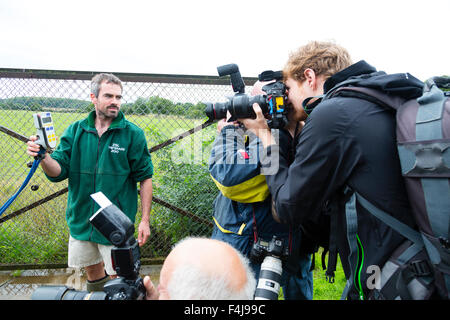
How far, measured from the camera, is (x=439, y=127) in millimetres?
959

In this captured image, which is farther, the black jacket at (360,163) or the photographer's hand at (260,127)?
the photographer's hand at (260,127)

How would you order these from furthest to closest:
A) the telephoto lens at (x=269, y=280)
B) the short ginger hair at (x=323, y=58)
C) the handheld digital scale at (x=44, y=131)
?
1. the handheld digital scale at (x=44, y=131)
2. the short ginger hair at (x=323, y=58)
3. the telephoto lens at (x=269, y=280)

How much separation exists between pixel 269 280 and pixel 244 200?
444 millimetres

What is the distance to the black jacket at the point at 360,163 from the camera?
1131 millimetres

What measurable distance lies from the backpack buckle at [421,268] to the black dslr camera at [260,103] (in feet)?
2.91

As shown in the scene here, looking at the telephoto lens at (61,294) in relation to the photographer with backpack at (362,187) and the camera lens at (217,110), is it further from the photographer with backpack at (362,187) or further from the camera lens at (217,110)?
the camera lens at (217,110)

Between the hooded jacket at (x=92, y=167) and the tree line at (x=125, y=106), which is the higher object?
the tree line at (x=125, y=106)

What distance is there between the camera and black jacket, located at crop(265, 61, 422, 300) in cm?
113

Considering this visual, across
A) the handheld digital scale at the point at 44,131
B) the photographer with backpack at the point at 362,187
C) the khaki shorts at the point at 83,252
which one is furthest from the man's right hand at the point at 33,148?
the photographer with backpack at the point at 362,187

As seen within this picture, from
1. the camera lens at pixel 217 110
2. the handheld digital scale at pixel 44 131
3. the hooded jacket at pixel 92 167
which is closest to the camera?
the camera lens at pixel 217 110

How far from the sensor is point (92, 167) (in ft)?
8.48

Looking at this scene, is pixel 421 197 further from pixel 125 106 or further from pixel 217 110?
pixel 125 106

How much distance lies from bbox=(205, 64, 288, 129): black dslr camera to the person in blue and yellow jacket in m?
0.10

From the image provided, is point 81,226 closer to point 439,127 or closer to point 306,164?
point 306,164
